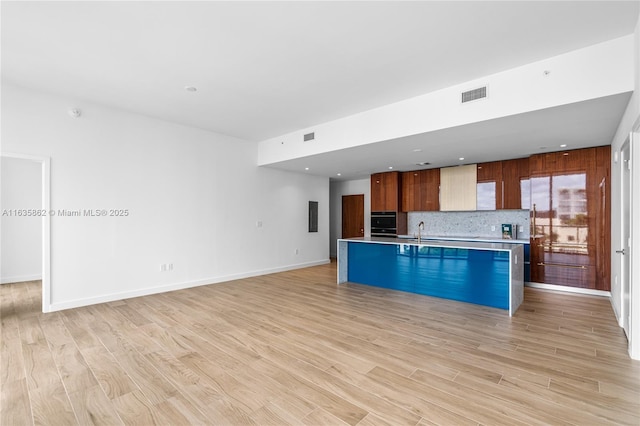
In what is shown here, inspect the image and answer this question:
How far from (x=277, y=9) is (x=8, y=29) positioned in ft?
8.52

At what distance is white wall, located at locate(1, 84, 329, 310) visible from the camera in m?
4.36

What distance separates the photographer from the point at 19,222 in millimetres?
6535

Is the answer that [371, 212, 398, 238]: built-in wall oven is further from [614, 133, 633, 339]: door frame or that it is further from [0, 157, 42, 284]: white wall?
[0, 157, 42, 284]: white wall

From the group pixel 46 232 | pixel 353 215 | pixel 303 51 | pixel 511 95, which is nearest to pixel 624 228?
pixel 511 95

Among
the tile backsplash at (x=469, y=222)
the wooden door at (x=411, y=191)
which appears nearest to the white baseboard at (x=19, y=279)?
the wooden door at (x=411, y=191)

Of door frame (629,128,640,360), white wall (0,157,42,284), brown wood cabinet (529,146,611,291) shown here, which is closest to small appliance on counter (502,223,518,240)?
brown wood cabinet (529,146,611,291)

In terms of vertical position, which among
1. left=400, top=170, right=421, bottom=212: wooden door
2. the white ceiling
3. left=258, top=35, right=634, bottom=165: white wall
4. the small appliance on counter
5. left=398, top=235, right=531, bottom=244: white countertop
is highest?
the white ceiling

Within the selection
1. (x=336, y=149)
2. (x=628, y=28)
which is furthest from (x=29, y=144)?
(x=628, y=28)

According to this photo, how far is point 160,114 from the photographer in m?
5.12

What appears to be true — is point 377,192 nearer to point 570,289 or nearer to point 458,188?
point 458,188

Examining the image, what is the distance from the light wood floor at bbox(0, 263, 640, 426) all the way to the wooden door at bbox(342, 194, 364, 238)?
17.4ft

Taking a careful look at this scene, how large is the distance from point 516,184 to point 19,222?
10.7 m

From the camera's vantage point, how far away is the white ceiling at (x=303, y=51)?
256 cm

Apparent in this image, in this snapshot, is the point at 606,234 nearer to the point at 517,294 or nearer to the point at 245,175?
the point at 517,294
